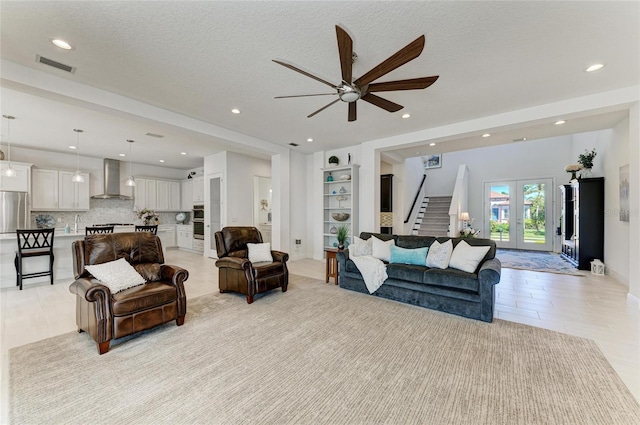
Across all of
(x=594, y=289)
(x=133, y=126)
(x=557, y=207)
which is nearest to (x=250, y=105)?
(x=133, y=126)

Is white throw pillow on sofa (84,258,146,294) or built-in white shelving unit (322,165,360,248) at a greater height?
built-in white shelving unit (322,165,360,248)

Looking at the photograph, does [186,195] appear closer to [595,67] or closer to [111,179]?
[111,179]

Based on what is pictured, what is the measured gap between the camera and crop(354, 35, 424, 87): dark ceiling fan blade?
6.25 feet

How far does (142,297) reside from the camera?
102 inches

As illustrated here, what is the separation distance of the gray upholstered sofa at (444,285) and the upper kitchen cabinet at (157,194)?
24.6ft

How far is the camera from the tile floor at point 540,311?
7.88ft

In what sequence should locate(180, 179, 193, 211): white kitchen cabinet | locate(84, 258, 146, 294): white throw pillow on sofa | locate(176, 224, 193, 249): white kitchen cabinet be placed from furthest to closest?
locate(180, 179, 193, 211): white kitchen cabinet
locate(176, 224, 193, 249): white kitchen cabinet
locate(84, 258, 146, 294): white throw pillow on sofa

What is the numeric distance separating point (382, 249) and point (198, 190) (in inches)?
256

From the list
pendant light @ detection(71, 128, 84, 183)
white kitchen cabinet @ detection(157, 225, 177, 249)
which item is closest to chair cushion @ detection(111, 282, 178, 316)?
pendant light @ detection(71, 128, 84, 183)

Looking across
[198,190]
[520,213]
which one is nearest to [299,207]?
[198,190]

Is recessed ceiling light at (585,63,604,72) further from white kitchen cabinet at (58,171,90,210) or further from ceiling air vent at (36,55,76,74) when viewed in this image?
white kitchen cabinet at (58,171,90,210)

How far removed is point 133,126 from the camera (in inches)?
189

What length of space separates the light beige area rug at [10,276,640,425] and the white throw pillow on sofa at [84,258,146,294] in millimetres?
555

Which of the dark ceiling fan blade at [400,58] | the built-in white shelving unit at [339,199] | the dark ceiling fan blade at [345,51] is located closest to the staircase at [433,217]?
the built-in white shelving unit at [339,199]
